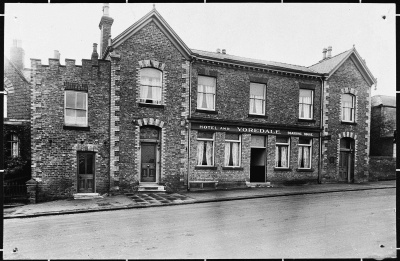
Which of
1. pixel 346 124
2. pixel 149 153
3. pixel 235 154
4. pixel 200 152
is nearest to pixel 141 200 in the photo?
pixel 149 153

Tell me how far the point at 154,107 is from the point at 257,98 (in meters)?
6.61

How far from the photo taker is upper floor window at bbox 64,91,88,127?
14398 mm

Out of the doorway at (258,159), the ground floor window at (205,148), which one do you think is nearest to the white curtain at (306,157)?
the doorway at (258,159)

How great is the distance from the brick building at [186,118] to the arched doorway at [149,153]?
5cm

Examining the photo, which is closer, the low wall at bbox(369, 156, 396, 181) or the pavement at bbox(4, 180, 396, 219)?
the pavement at bbox(4, 180, 396, 219)

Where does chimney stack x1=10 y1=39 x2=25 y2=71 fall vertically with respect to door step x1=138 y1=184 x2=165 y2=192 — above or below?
above

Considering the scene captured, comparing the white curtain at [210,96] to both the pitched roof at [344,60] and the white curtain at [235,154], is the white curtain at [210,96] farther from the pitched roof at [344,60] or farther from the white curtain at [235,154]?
the pitched roof at [344,60]

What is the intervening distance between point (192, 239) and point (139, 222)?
2.70 meters

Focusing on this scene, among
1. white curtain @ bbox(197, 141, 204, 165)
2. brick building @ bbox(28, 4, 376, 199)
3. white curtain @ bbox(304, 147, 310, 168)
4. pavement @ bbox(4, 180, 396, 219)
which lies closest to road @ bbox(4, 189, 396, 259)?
pavement @ bbox(4, 180, 396, 219)

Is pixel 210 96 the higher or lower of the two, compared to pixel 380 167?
higher

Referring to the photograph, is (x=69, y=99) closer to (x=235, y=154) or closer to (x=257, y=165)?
(x=235, y=154)

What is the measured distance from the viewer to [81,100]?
14.6m

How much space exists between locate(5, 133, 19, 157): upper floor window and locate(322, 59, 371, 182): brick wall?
62.6 feet

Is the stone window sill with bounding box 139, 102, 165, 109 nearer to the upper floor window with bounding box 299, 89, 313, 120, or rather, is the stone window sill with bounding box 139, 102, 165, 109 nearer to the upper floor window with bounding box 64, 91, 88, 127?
the upper floor window with bounding box 64, 91, 88, 127
